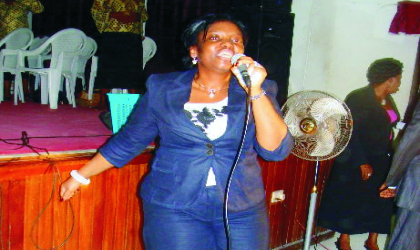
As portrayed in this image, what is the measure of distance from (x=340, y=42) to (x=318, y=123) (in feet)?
7.63

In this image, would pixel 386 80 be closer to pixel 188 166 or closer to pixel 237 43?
pixel 237 43

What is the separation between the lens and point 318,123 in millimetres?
2457

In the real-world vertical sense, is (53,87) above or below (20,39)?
below

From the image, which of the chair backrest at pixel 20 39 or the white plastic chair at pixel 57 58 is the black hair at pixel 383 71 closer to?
the white plastic chair at pixel 57 58

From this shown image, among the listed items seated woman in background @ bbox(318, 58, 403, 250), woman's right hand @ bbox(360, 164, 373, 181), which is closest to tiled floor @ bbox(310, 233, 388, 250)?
seated woman in background @ bbox(318, 58, 403, 250)

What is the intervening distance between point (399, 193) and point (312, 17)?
2801 mm

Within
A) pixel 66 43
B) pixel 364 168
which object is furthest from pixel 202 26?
pixel 66 43

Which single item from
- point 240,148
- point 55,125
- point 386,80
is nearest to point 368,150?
point 386,80

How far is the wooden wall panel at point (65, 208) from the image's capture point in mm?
2000

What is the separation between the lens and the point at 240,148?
137cm

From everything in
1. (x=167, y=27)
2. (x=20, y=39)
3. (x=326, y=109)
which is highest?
(x=167, y=27)

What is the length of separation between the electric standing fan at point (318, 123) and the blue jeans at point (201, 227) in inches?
44.6

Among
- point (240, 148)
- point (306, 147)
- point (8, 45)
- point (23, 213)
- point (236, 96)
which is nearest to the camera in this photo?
point (240, 148)

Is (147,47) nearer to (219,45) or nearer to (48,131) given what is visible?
(48,131)
